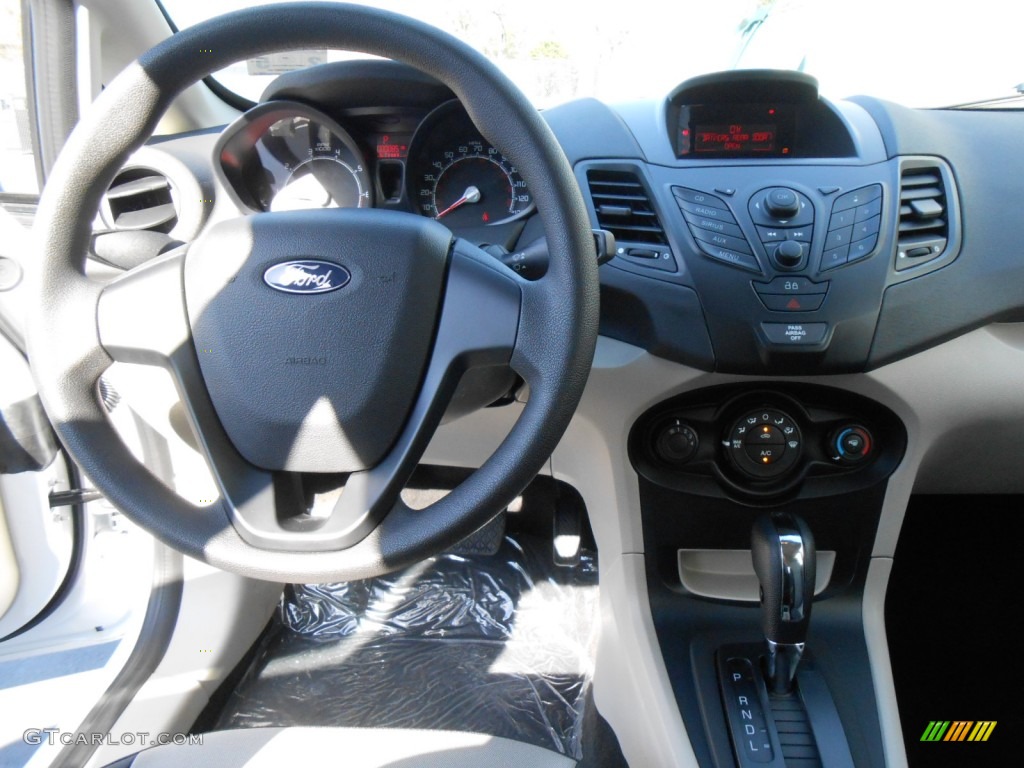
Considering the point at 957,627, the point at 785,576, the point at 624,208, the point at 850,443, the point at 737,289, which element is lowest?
the point at 957,627

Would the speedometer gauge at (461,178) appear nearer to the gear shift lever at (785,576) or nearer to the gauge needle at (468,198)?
the gauge needle at (468,198)

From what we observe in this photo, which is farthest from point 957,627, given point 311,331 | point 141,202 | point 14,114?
point 14,114

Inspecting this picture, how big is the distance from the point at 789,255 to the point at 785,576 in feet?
1.56

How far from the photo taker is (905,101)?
127cm

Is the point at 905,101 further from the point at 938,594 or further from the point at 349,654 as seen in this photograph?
the point at 349,654

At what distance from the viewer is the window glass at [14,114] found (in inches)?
53.7

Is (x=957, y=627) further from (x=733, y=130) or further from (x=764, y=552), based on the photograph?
(x=733, y=130)

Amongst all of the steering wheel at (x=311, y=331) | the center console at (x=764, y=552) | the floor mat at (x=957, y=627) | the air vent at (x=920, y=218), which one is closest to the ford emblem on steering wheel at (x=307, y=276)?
the steering wheel at (x=311, y=331)

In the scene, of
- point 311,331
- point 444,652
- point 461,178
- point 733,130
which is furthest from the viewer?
point 444,652

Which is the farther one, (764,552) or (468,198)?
(468,198)

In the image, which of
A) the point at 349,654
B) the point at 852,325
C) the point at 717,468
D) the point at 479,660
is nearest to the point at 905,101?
the point at 852,325

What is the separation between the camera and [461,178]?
126cm

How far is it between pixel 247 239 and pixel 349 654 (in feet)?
3.94

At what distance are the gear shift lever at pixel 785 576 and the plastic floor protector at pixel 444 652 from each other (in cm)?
61
